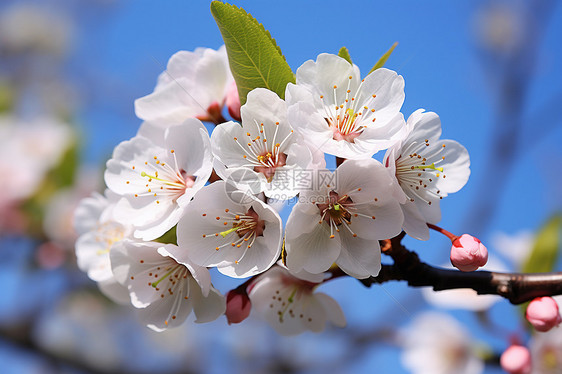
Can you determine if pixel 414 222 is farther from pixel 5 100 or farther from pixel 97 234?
pixel 5 100

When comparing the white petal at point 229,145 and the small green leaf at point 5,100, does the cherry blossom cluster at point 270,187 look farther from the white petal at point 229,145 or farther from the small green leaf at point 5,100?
the small green leaf at point 5,100

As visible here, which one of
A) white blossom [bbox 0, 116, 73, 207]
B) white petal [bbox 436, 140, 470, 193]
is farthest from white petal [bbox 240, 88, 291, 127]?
white blossom [bbox 0, 116, 73, 207]

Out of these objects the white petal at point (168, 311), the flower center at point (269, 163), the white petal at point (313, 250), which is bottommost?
the white petal at point (168, 311)

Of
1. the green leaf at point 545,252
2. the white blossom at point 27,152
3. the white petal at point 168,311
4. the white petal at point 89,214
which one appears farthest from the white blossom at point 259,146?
the white blossom at point 27,152

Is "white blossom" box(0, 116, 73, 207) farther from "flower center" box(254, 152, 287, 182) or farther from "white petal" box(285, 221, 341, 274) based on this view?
"white petal" box(285, 221, 341, 274)

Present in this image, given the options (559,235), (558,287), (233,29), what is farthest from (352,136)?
(559,235)

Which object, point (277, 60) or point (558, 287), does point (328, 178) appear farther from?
point (558, 287)

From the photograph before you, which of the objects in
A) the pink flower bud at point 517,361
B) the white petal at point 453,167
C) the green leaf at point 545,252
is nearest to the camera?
the white petal at point 453,167
